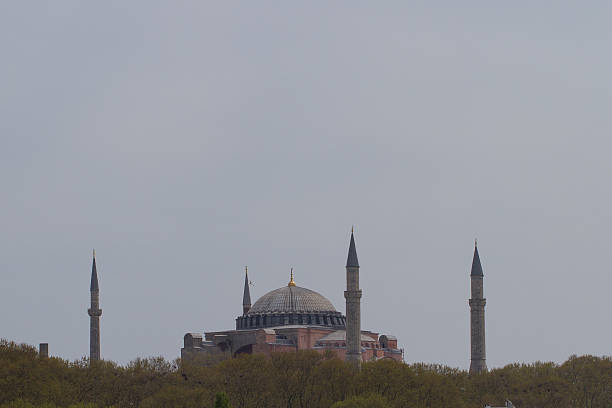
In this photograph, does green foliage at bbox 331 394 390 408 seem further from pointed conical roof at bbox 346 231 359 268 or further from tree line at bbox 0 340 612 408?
pointed conical roof at bbox 346 231 359 268

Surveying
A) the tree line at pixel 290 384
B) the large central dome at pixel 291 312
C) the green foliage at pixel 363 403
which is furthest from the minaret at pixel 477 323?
the green foliage at pixel 363 403

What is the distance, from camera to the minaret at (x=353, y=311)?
415 ft

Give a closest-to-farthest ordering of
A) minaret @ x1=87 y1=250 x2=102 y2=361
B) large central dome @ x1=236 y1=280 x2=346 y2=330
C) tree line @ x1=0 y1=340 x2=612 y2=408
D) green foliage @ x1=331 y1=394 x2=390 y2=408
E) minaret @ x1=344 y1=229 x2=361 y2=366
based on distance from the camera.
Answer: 1. green foliage @ x1=331 y1=394 x2=390 y2=408
2. tree line @ x1=0 y1=340 x2=612 y2=408
3. minaret @ x1=344 y1=229 x2=361 y2=366
4. minaret @ x1=87 y1=250 x2=102 y2=361
5. large central dome @ x1=236 y1=280 x2=346 y2=330

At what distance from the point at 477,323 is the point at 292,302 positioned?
1268 inches

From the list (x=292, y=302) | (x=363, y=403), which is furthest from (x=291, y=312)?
(x=363, y=403)

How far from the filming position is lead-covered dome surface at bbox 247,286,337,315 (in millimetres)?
157750

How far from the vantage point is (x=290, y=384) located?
355 ft

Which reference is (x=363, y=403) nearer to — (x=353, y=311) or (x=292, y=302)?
(x=353, y=311)

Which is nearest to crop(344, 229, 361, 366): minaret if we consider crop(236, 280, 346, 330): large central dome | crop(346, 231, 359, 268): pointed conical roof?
crop(346, 231, 359, 268): pointed conical roof

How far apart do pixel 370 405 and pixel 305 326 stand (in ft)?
189

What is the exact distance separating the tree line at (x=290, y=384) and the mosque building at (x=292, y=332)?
19328mm

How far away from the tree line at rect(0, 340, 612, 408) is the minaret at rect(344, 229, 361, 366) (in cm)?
678

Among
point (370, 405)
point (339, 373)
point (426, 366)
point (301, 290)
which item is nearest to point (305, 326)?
point (301, 290)

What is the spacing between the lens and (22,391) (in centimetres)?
9319
